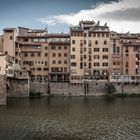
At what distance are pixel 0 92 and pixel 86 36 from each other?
160 ft

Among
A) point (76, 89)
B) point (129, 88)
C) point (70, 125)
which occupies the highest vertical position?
point (129, 88)

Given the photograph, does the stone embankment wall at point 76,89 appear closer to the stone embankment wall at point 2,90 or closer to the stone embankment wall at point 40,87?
the stone embankment wall at point 40,87

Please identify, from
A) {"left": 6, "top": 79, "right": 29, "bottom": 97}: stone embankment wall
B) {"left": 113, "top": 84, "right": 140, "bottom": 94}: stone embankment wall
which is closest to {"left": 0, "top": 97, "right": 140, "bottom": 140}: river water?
{"left": 6, "top": 79, "right": 29, "bottom": 97}: stone embankment wall

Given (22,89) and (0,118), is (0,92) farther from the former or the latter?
(22,89)

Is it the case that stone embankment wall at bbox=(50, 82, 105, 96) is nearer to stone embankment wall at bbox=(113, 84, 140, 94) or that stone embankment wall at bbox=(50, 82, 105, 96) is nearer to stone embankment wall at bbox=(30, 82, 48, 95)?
stone embankment wall at bbox=(30, 82, 48, 95)

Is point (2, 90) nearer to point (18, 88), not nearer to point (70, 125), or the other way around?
point (70, 125)

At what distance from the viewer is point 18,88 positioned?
315 ft

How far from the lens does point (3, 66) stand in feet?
239

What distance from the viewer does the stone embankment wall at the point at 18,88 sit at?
94887 mm

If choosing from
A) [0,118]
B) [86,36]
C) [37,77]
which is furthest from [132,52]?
[0,118]

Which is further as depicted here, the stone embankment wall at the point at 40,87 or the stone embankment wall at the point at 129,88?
the stone embankment wall at the point at 129,88

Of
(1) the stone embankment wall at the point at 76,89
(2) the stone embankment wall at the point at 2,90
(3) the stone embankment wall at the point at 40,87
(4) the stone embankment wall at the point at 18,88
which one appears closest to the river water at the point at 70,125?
(2) the stone embankment wall at the point at 2,90

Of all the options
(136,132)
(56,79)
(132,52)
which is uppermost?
(132,52)

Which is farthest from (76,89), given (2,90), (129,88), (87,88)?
(2,90)
